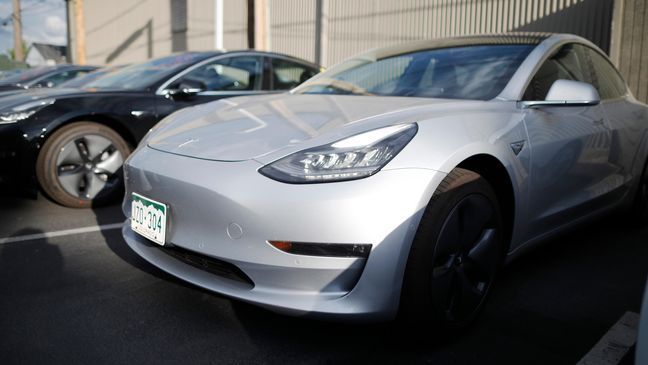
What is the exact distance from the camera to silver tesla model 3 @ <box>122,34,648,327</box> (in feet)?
6.07

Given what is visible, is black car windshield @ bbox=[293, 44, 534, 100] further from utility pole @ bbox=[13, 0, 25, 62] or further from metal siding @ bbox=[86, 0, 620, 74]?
utility pole @ bbox=[13, 0, 25, 62]

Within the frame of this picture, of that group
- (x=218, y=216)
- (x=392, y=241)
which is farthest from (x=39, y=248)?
(x=392, y=241)

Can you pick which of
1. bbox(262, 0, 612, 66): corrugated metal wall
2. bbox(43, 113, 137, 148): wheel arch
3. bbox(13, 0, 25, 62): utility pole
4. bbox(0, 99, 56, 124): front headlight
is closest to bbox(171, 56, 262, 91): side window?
bbox(43, 113, 137, 148): wheel arch

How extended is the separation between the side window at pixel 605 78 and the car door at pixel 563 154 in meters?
0.20

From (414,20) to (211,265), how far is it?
7815mm

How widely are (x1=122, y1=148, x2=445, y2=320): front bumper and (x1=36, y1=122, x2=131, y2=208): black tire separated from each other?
8.04ft

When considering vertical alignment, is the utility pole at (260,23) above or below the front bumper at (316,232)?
above

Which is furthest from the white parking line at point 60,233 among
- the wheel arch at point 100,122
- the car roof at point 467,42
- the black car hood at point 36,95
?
the car roof at point 467,42

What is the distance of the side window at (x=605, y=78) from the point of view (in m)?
3.34

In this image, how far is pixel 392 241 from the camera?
72.4 inches

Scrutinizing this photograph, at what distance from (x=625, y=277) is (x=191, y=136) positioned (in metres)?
2.40

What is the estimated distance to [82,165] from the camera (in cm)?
409

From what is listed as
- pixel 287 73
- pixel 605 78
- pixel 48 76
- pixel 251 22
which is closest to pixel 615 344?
pixel 605 78

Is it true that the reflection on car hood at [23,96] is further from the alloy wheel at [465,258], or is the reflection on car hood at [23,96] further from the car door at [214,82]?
the alloy wheel at [465,258]
